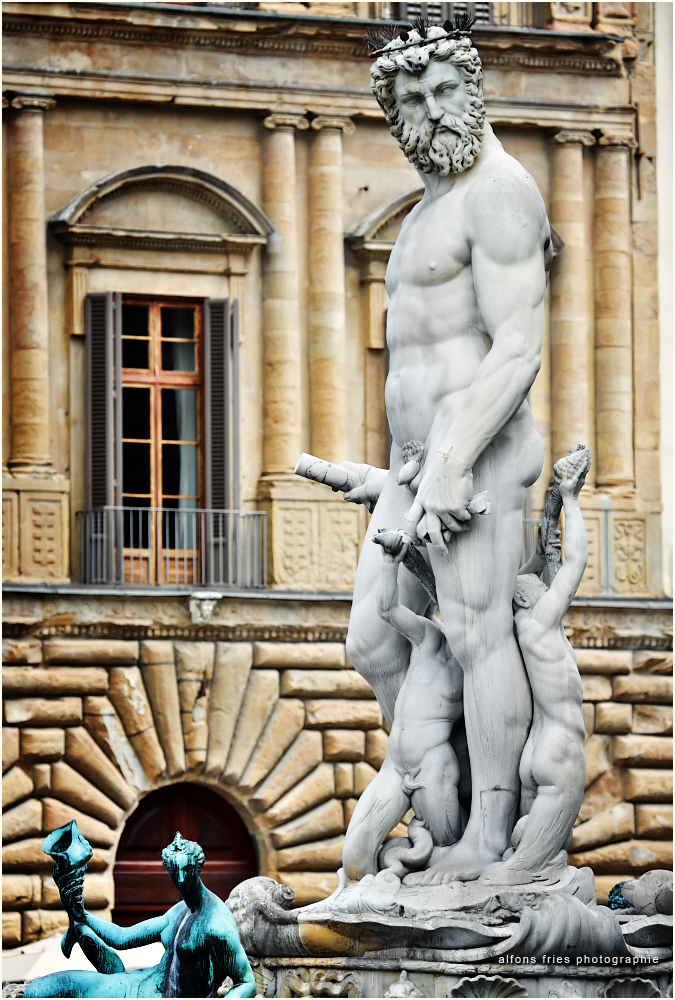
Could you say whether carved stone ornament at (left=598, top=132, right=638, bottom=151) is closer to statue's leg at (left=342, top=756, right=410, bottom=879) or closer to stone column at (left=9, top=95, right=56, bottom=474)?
stone column at (left=9, top=95, right=56, bottom=474)

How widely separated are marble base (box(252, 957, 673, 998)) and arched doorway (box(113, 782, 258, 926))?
11.6 m

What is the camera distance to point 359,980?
22.2 ft

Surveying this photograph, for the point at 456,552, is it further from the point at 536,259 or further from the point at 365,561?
the point at 536,259

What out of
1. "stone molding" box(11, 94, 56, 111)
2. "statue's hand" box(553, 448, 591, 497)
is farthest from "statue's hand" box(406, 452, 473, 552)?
"stone molding" box(11, 94, 56, 111)

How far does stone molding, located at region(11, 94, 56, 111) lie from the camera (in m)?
19.5

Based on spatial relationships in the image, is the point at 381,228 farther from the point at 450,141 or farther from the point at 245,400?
the point at 450,141

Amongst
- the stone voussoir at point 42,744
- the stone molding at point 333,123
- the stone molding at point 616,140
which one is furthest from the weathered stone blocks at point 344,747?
the stone molding at point 616,140

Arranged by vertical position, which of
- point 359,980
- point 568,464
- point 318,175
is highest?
point 318,175

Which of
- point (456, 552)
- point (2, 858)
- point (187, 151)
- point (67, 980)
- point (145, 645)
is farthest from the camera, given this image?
point (187, 151)

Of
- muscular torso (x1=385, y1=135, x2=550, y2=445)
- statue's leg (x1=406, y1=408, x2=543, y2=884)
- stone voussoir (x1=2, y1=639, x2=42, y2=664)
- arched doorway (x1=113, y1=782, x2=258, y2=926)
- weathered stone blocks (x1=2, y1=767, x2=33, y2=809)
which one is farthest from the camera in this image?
stone voussoir (x1=2, y1=639, x2=42, y2=664)

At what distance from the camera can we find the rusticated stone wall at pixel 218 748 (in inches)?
724

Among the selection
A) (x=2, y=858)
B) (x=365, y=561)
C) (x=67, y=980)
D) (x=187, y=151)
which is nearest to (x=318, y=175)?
(x=187, y=151)

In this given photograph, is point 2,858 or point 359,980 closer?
point 359,980

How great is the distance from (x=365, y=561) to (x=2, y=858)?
11.1m
